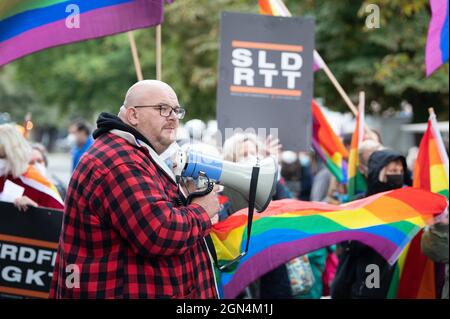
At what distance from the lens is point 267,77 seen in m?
6.03

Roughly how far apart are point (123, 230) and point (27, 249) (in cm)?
206

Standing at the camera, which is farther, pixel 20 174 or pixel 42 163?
pixel 42 163

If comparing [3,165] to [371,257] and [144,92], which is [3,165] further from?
[371,257]

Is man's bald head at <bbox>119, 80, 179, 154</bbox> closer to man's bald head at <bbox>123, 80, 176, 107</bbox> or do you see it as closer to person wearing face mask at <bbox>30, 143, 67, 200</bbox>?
man's bald head at <bbox>123, 80, 176, 107</bbox>

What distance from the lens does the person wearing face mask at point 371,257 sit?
502 cm

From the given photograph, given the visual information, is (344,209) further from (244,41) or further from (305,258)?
(244,41)

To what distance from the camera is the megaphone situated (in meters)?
3.21

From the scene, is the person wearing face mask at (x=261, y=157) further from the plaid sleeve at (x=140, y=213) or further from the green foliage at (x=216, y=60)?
the green foliage at (x=216, y=60)

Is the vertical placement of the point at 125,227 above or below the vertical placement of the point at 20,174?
below

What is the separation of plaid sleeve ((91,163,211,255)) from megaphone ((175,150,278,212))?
257mm

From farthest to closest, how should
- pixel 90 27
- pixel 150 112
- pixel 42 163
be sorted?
pixel 42 163
pixel 90 27
pixel 150 112

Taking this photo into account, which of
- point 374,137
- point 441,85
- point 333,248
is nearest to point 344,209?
point 374,137

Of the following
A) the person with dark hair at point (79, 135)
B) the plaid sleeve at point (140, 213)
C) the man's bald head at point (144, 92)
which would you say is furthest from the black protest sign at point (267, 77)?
the person with dark hair at point (79, 135)

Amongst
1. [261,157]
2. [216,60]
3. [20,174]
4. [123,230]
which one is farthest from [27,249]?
[216,60]
